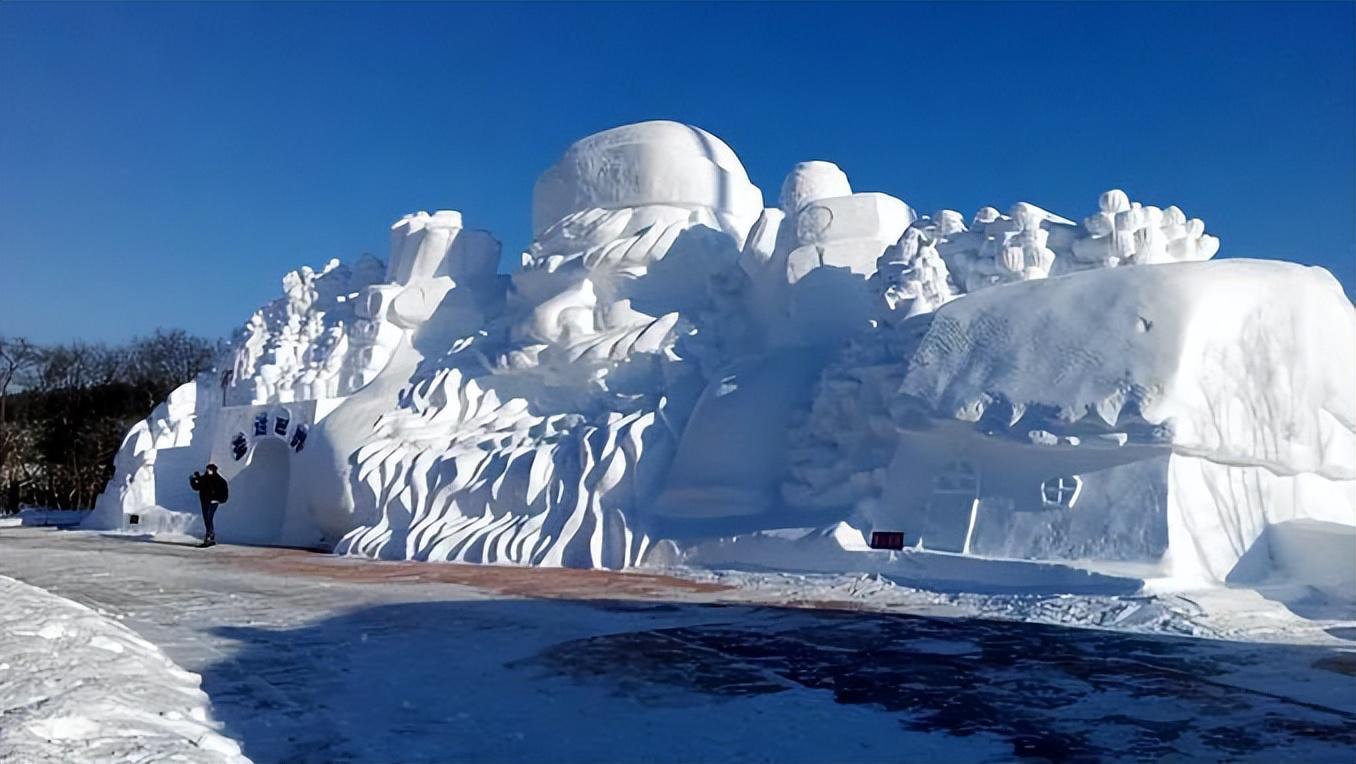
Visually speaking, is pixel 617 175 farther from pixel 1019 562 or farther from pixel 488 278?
pixel 1019 562

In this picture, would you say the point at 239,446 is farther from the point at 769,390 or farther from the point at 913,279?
the point at 913,279

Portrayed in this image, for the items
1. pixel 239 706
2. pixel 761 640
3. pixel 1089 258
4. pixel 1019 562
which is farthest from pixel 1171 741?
pixel 1089 258

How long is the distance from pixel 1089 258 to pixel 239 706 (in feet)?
27.7

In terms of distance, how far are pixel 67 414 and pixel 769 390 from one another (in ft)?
84.1

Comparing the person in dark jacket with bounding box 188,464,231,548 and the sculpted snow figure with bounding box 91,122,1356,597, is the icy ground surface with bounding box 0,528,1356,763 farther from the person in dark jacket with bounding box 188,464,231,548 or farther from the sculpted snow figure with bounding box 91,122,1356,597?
the person in dark jacket with bounding box 188,464,231,548

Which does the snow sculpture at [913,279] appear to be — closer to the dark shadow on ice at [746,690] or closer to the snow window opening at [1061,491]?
the snow window opening at [1061,491]

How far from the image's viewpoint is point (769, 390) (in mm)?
12641

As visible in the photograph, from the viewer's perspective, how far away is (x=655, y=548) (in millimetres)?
12180

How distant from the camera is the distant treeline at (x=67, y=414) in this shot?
30.2 metres

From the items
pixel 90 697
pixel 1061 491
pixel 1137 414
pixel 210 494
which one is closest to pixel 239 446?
pixel 210 494

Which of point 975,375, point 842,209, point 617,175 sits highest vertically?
point 617,175

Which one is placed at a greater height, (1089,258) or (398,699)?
(1089,258)

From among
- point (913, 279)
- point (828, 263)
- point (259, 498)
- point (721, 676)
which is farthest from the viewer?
point (259, 498)

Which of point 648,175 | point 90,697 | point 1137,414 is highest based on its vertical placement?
point 648,175
